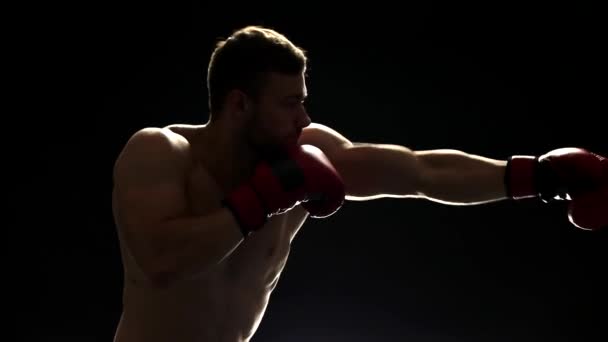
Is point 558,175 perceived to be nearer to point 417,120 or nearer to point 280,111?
point 280,111

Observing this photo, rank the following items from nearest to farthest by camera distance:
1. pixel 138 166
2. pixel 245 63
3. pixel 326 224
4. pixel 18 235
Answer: pixel 138 166 → pixel 245 63 → pixel 18 235 → pixel 326 224

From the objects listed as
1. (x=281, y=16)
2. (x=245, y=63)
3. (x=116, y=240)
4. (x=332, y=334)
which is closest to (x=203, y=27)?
(x=281, y=16)

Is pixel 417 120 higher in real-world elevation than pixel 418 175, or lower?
lower

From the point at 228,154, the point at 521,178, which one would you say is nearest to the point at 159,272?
the point at 228,154

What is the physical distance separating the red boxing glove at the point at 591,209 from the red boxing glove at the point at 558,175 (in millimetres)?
11

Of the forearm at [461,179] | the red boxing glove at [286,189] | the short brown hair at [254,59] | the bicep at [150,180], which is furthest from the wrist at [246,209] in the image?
the forearm at [461,179]

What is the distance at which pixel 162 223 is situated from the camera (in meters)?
1.34

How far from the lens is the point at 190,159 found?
5.08 feet

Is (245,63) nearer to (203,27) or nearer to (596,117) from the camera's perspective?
(203,27)

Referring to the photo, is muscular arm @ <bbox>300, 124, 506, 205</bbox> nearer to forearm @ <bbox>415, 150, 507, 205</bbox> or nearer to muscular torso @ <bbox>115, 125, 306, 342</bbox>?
forearm @ <bbox>415, 150, 507, 205</bbox>

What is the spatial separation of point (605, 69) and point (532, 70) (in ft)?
0.89

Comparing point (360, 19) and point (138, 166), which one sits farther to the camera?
point (360, 19)

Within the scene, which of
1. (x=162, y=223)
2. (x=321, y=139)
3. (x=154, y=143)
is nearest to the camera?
(x=162, y=223)

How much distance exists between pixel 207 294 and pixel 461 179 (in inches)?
22.6
